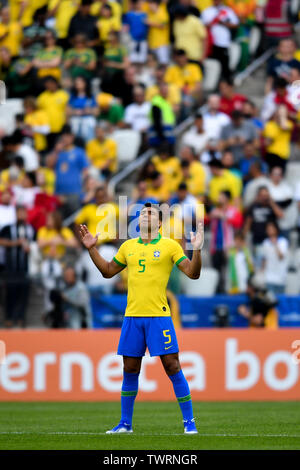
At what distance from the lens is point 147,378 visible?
1728cm

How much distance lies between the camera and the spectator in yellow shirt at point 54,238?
17.8 m

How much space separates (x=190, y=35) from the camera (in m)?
22.0

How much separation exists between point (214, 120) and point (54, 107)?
3060 mm

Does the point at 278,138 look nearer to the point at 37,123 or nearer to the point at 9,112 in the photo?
the point at 37,123

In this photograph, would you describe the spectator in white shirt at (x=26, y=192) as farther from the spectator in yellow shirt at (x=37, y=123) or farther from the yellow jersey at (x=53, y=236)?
the spectator in yellow shirt at (x=37, y=123)

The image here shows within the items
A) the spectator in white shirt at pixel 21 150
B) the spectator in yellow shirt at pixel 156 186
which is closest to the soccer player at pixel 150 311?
the spectator in yellow shirt at pixel 156 186

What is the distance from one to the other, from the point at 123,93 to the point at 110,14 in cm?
179

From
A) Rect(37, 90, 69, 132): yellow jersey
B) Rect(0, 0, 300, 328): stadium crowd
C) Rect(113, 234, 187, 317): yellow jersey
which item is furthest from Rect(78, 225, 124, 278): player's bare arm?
Rect(37, 90, 69, 132): yellow jersey

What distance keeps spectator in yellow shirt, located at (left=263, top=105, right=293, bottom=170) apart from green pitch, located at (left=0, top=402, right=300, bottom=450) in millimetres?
5701

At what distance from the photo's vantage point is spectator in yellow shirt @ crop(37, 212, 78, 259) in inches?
699

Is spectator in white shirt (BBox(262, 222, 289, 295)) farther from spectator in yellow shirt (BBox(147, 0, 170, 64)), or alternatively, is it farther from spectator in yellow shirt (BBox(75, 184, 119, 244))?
spectator in yellow shirt (BBox(147, 0, 170, 64))

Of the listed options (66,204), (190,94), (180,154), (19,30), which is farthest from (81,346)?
(19,30)

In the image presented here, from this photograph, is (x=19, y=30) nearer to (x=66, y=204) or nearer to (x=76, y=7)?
(x=76, y=7)

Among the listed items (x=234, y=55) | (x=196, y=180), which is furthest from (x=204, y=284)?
(x=234, y=55)
